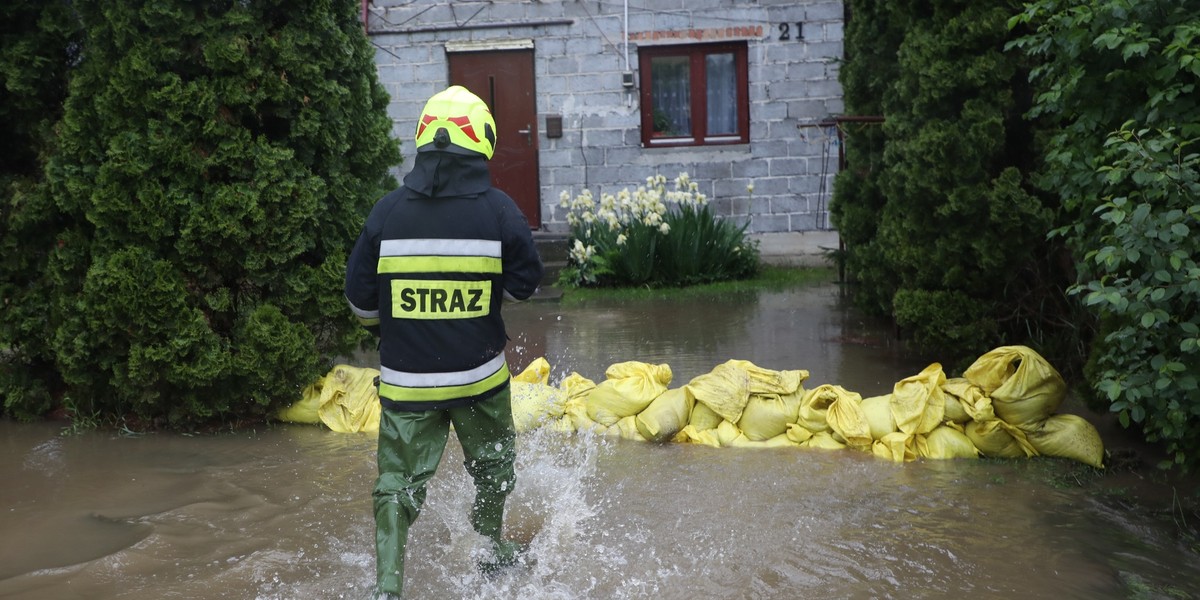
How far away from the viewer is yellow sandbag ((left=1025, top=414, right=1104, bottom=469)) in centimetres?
539

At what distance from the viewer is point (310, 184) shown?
20.8 ft

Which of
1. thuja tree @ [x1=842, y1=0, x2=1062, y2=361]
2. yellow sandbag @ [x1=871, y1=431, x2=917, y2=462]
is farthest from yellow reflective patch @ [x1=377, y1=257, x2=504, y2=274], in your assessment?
thuja tree @ [x1=842, y1=0, x2=1062, y2=361]

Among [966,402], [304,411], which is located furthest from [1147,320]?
[304,411]

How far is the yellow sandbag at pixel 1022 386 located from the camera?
548 cm

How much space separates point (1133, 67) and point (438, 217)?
2873 mm

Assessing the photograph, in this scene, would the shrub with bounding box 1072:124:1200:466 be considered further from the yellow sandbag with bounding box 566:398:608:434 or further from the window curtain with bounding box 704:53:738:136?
the window curtain with bounding box 704:53:738:136

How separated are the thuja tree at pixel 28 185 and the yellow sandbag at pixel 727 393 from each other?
152 inches

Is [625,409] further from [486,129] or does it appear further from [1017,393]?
[486,129]

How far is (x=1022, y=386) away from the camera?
5.48 metres

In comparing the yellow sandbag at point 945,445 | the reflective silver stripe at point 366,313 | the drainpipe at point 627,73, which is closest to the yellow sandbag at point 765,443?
the yellow sandbag at point 945,445

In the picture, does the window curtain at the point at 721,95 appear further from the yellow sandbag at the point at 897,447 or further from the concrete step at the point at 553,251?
the yellow sandbag at the point at 897,447

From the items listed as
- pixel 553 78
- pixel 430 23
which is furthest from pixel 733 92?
pixel 430 23

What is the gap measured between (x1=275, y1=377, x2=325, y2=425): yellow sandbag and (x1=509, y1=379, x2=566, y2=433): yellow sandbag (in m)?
1.22

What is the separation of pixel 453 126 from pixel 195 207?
2.72 metres
